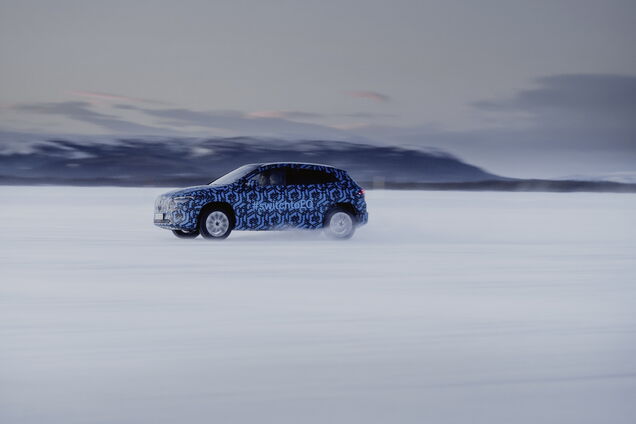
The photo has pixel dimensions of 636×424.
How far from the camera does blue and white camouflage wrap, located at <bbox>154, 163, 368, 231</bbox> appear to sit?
55.5 feet

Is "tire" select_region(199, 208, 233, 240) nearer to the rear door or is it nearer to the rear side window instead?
the rear door

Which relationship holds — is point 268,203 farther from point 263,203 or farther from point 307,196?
point 307,196

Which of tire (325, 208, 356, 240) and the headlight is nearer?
the headlight

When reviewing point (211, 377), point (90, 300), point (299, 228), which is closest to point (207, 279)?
point (90, 300)

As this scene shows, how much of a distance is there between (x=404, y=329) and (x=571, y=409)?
262 centimetres

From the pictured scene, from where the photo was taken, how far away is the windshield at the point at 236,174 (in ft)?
57.1

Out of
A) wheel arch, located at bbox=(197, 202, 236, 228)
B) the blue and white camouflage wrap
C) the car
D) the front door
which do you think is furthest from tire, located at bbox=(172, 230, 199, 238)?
the front door

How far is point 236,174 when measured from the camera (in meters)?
17.7

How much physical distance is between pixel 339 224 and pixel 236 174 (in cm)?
234

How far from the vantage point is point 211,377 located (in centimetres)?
563

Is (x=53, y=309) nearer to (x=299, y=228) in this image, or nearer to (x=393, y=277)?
(x=393, y=277)

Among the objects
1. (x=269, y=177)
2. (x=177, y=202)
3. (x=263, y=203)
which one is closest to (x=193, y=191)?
(x=177, y=202)

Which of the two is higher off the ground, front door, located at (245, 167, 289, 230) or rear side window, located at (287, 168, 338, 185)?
rear side window, located at (287, 168, 338, 185)

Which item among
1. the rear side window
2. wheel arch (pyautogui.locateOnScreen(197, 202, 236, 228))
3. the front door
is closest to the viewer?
wheel arch (pyautogui.locateOnScreen(197, 202, 236, 228))
